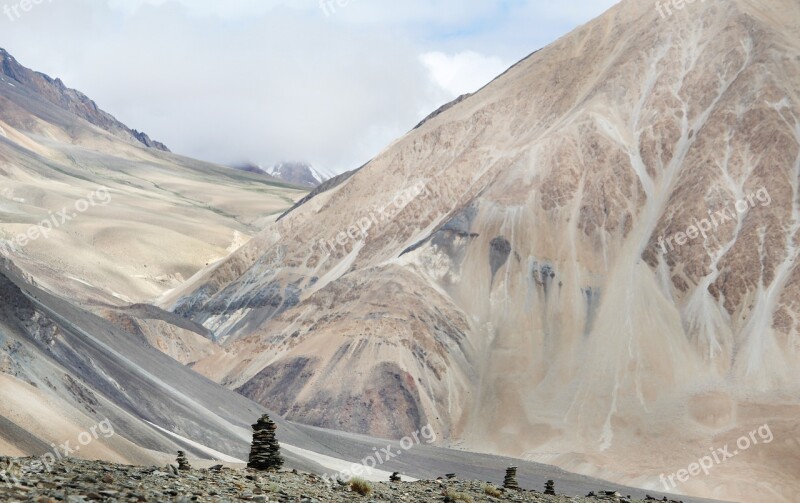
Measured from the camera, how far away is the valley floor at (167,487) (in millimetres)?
11805

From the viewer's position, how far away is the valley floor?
38.7ft

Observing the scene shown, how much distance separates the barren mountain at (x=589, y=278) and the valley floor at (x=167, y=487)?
2304 inches

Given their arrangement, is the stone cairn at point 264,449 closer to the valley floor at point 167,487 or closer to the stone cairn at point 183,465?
the stone cairn at point 183,465

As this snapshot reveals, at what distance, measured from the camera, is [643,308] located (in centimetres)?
9438

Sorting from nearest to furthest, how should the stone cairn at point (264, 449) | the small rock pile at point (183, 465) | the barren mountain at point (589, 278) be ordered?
1. the small rock pile at point (183, 465)
2. the stone cairn at point (264, 449)
3. the barren mountain at point (589, 278)

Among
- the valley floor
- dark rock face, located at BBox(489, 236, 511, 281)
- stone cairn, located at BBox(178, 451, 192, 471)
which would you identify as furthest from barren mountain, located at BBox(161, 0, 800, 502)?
the valley floor

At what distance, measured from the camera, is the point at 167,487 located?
1328 cm

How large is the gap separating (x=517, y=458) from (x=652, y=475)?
9777mm

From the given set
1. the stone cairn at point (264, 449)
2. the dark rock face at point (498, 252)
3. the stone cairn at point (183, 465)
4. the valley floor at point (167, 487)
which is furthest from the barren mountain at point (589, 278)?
the valley floor at point (167, 487)

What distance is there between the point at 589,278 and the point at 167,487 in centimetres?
8894

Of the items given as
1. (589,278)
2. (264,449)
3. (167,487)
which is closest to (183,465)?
(264,449)

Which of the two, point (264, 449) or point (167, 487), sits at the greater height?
point (264, 449)

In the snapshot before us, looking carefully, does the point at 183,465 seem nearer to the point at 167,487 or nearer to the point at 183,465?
the point at 183,465

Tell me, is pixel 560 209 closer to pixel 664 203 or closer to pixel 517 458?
pixel 664 203
